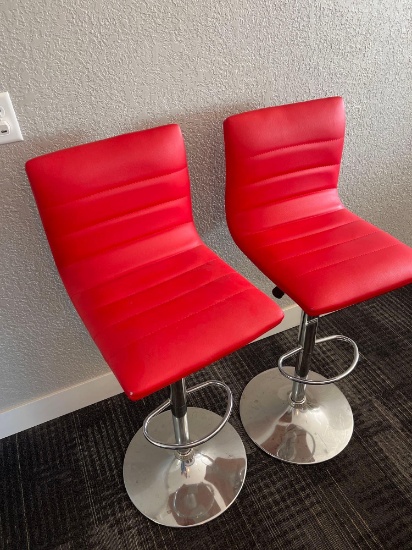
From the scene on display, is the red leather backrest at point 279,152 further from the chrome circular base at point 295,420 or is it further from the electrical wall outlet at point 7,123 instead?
the chrome circular base at point 295,420

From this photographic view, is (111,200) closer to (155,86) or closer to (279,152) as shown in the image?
(155,86)

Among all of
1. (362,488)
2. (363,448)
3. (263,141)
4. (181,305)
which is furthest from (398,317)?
(181,305)

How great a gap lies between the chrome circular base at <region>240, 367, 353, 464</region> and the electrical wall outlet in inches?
46.3

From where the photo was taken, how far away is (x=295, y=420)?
1.58m

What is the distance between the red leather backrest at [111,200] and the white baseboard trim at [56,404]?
65 centimetres

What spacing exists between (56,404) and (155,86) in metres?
1.16

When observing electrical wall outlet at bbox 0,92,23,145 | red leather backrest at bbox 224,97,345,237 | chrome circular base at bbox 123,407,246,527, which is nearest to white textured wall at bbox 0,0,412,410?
electrical wall outlet at bbox 0,92,23,145

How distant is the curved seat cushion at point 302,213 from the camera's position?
3.74ft

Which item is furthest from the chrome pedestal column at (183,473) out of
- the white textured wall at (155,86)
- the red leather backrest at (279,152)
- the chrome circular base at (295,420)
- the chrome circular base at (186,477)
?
the red leather backrest at (279,152)

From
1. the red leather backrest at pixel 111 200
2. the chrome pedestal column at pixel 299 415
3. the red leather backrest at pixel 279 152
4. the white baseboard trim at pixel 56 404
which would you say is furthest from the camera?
the white baseboard trim at pixel 56 404

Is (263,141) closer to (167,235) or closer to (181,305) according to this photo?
(167,235)

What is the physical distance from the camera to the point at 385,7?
1.42 meters

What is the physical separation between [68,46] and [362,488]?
154 cm

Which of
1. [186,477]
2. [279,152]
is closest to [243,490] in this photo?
[186,477]
